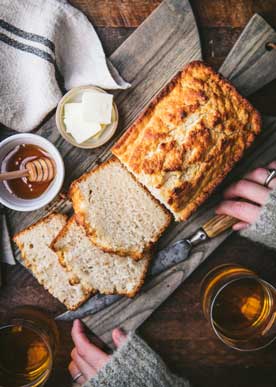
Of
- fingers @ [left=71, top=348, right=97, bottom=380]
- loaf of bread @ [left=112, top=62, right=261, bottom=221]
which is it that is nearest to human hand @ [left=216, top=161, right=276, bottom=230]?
loaf of bread @ [left=112, top=62, right=261, bottom=221]

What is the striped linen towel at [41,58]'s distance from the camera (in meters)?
2.64

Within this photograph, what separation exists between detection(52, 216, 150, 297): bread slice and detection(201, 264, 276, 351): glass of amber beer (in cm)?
42

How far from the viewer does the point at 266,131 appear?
2748mm

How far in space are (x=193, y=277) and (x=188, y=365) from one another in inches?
21.7

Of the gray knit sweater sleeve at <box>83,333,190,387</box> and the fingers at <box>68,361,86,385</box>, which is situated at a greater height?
the gray knit sweater sleeve at <box>83,333,190,387</box>

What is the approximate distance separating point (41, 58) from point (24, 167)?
2.12ft

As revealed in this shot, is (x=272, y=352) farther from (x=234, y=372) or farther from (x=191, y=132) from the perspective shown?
(x=191, y=132)

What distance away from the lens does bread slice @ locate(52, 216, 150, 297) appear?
2.69 m

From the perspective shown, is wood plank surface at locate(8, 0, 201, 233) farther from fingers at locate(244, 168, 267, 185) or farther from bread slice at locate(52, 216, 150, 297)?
fingers at locate(244, 168, 267, 185)

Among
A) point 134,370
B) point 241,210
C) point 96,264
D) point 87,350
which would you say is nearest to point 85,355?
point 87,350

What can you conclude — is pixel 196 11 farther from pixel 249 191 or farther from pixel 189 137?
pixel 249 191

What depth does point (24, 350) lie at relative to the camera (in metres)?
2.70

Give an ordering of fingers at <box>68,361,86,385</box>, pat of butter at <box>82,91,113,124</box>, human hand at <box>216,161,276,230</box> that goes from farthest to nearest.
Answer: fingers at <box>68,361,86,385</box>
human hand at <box>216,161,276,230</box>
pat of butter at <box>82,91,113,124</box>

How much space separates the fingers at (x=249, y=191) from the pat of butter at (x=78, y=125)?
34.3 inches
